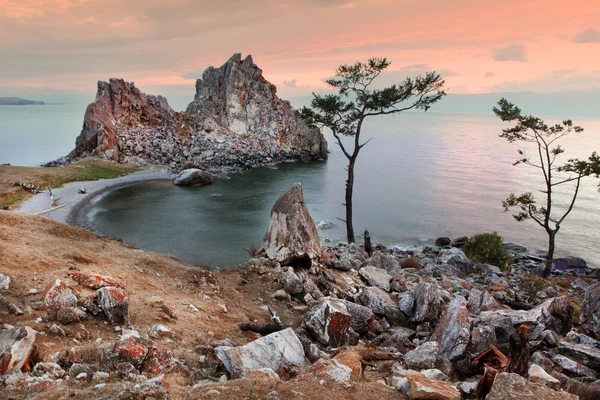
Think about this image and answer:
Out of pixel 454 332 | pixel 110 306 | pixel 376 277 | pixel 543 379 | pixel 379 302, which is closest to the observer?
pixel 543 379

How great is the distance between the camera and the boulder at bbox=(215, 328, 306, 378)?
24.2 ft

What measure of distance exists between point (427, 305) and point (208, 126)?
228 ft

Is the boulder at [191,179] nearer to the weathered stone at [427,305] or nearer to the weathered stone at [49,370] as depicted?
the weathered stone at [427,305]

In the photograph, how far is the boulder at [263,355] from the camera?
737 centimetres

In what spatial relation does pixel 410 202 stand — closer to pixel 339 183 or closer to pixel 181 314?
pixel 339 183

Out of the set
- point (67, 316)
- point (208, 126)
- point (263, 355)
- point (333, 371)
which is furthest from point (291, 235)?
point (208, 126)

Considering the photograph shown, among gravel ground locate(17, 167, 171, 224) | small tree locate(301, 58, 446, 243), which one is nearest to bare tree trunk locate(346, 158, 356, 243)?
small tree locate(301, 58, 446, 243)

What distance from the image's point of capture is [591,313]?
1131cm

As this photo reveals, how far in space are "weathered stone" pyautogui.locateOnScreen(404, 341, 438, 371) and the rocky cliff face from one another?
52759 mm

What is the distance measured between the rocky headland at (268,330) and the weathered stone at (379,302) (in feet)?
0.25

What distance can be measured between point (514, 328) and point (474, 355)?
2.02 meters

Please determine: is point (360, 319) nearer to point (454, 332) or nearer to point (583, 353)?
point (454, 332)

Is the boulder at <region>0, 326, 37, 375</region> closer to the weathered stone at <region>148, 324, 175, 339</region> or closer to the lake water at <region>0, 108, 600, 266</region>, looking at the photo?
the weathered stone at <region>148, 324, 175, 339</region>

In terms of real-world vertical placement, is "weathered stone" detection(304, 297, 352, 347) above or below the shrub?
above
